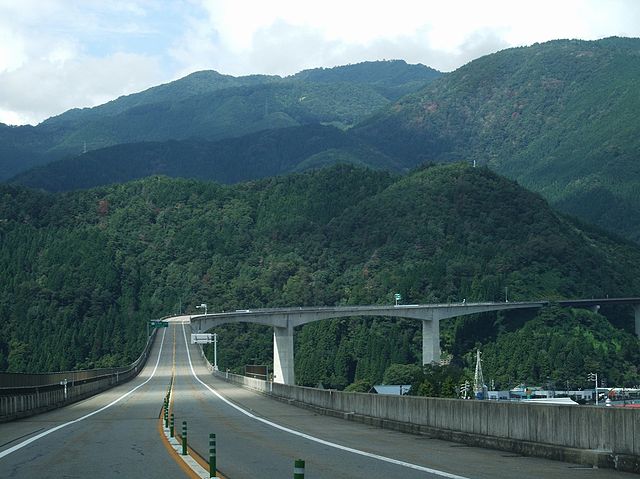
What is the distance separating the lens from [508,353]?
182m

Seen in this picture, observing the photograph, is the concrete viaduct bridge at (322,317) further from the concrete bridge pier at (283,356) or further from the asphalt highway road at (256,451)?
the asphalt highway road at (256,451)

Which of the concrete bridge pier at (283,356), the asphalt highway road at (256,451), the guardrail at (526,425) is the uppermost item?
the guardrail at (526,425)

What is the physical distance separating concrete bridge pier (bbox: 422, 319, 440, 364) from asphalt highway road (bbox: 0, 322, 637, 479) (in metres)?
132

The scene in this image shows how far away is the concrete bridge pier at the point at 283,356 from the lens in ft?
536

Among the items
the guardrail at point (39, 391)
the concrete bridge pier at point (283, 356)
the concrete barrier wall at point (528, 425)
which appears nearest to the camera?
the concrete barrier wall at point (528, 425)

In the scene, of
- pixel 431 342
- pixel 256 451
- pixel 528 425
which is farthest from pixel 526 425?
pixel 431 342

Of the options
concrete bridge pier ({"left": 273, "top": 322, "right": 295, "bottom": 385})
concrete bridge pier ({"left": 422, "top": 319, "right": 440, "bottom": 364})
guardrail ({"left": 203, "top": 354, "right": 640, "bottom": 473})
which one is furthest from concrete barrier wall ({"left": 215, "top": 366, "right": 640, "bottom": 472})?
concrete bridge pier ({"left": 422, "top": 319, "right": 440, "bottom": 364})

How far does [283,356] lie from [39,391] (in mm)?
110476

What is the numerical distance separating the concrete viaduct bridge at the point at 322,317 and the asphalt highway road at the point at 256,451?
124 meters

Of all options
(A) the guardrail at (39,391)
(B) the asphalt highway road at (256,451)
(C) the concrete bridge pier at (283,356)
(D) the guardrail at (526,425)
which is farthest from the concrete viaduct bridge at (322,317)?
(D) the guardrail at (526,425)

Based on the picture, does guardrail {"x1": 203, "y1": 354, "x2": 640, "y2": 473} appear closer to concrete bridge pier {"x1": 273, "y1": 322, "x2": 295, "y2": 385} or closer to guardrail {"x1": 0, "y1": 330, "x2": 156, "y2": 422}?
guardrail {"x1": 0, "y1": 330, "x2": 156, "y2": 422}

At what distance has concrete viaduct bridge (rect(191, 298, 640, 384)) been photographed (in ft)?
564

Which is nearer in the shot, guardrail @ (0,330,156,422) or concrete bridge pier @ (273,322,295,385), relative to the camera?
guardrail @ (0,330,156,422)

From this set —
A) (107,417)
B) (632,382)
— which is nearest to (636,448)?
(107,417)
